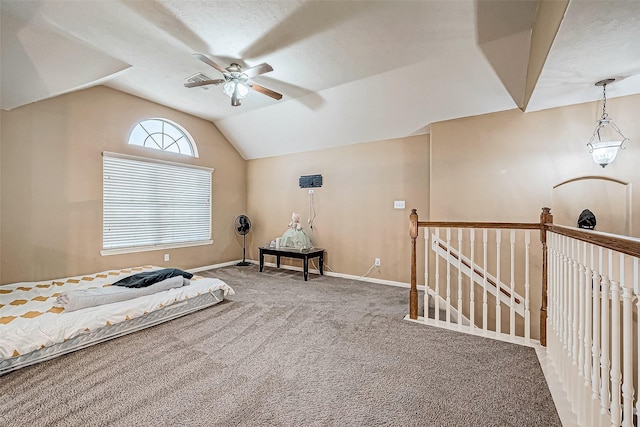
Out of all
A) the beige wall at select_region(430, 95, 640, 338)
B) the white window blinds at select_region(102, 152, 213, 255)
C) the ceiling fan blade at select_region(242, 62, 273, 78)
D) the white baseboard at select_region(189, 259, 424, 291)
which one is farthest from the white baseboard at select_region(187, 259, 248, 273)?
the beige wall at select_region(430, 95, 640, 338)

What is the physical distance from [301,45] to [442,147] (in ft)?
7.53

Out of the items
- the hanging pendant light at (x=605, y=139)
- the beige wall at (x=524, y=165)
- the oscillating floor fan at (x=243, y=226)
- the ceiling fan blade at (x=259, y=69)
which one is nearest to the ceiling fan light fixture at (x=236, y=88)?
the ceiling fan blade at (x=259, y=69)

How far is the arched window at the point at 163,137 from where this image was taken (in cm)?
429

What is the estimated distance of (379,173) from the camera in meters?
4.47

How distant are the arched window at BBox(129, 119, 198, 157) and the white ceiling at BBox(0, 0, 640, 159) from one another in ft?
1.88

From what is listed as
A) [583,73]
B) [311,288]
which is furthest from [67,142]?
[583,73]

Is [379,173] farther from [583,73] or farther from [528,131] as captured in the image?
[583,73]

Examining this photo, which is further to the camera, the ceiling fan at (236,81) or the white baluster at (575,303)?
the ceiling fan at (236,81)

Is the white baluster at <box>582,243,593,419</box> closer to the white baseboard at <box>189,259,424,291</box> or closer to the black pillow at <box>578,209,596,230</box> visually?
the black pillow at <box>578,209,596,230</box>

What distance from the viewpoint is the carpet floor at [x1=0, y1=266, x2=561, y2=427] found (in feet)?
4.96

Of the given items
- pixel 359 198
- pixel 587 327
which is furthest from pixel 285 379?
pixel 359 198

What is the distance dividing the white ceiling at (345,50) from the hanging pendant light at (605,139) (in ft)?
0.54

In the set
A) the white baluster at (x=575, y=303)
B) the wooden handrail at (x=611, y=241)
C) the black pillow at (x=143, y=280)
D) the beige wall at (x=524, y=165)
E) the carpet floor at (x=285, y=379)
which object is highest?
the beige wall at (x=524, y=165)

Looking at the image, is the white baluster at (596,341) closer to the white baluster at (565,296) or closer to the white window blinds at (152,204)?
the white baluster at (565,296)
